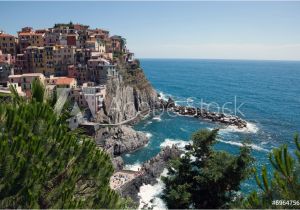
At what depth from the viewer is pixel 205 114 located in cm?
8575

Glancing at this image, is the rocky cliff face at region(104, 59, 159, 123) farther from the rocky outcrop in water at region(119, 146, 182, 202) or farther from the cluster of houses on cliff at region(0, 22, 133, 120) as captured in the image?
the rocky outcrop in water at region(119, 146, 182, 202)

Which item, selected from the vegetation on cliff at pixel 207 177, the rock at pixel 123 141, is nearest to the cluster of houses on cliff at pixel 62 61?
the rock at pixel 123 141

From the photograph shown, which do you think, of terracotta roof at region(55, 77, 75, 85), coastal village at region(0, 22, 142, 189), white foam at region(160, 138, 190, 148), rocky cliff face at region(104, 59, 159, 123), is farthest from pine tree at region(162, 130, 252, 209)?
terracotta roof at region(55, 77, 75, 85)

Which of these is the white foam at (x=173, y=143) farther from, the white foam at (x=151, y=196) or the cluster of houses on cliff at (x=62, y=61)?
the cluster of houses on cliff at (x=62, y=61)

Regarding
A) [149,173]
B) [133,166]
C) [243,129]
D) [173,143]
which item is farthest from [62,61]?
[243,129]

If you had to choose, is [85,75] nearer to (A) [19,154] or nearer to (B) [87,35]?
(B) [87,35]

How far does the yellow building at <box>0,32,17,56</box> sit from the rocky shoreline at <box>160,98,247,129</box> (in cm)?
4559

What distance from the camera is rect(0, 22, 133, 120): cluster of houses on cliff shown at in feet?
220

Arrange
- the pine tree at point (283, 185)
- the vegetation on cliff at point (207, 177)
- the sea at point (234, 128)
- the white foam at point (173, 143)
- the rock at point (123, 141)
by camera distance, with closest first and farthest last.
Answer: the pine tree at point (283, 185), the vegetation on cliff at point (207, 177), the sea at point (234, 128), the rock at point (123, 141), the white foam at point (173, 143)

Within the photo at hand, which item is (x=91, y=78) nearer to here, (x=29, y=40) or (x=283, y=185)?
(x=29, y=40)

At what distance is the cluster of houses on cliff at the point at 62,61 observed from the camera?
67.1 m

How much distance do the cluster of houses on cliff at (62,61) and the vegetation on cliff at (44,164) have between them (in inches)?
1994

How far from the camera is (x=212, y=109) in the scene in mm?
94500

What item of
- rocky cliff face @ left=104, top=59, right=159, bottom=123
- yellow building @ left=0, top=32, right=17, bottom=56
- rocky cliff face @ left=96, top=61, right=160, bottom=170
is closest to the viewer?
rocky cliff face @ left=96, top=61, right=160, bottom=170
